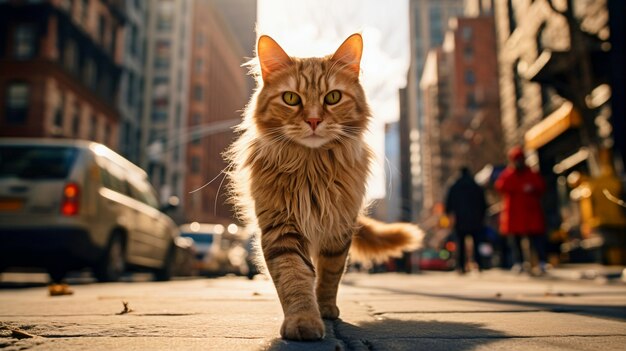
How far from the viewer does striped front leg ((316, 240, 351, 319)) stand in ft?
11.7

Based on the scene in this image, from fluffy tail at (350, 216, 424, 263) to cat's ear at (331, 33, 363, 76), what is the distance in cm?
145

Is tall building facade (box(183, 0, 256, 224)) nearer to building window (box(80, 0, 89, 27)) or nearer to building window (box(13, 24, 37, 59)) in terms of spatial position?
building window (box(80, 0, 89, 27))

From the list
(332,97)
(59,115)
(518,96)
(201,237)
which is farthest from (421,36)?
(332,97)

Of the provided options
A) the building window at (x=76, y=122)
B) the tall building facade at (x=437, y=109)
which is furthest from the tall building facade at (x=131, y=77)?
the tall building facade at (x=437, y=109)

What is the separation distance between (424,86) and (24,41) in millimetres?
69014

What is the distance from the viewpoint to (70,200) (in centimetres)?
738

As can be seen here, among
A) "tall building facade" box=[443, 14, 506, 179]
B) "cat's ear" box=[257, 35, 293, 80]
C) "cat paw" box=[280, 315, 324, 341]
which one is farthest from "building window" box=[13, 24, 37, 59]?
"tall building facade" box=[443, 14, 506, 179]

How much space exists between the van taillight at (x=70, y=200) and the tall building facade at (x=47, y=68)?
76.8 ft

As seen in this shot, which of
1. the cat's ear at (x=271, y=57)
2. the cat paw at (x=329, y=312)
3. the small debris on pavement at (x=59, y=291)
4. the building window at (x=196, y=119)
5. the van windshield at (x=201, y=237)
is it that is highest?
the building window at (x=196, y=119)

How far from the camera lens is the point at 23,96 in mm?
29078

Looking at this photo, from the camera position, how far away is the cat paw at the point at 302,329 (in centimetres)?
243

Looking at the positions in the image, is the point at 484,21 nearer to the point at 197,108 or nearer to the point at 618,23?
the point at 197,108

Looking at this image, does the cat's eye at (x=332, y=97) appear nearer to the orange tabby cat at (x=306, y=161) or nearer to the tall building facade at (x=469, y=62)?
the orange tabby cat at (x=306, y=161)

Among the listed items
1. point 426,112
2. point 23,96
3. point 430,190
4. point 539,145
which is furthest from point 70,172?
point 426,112
